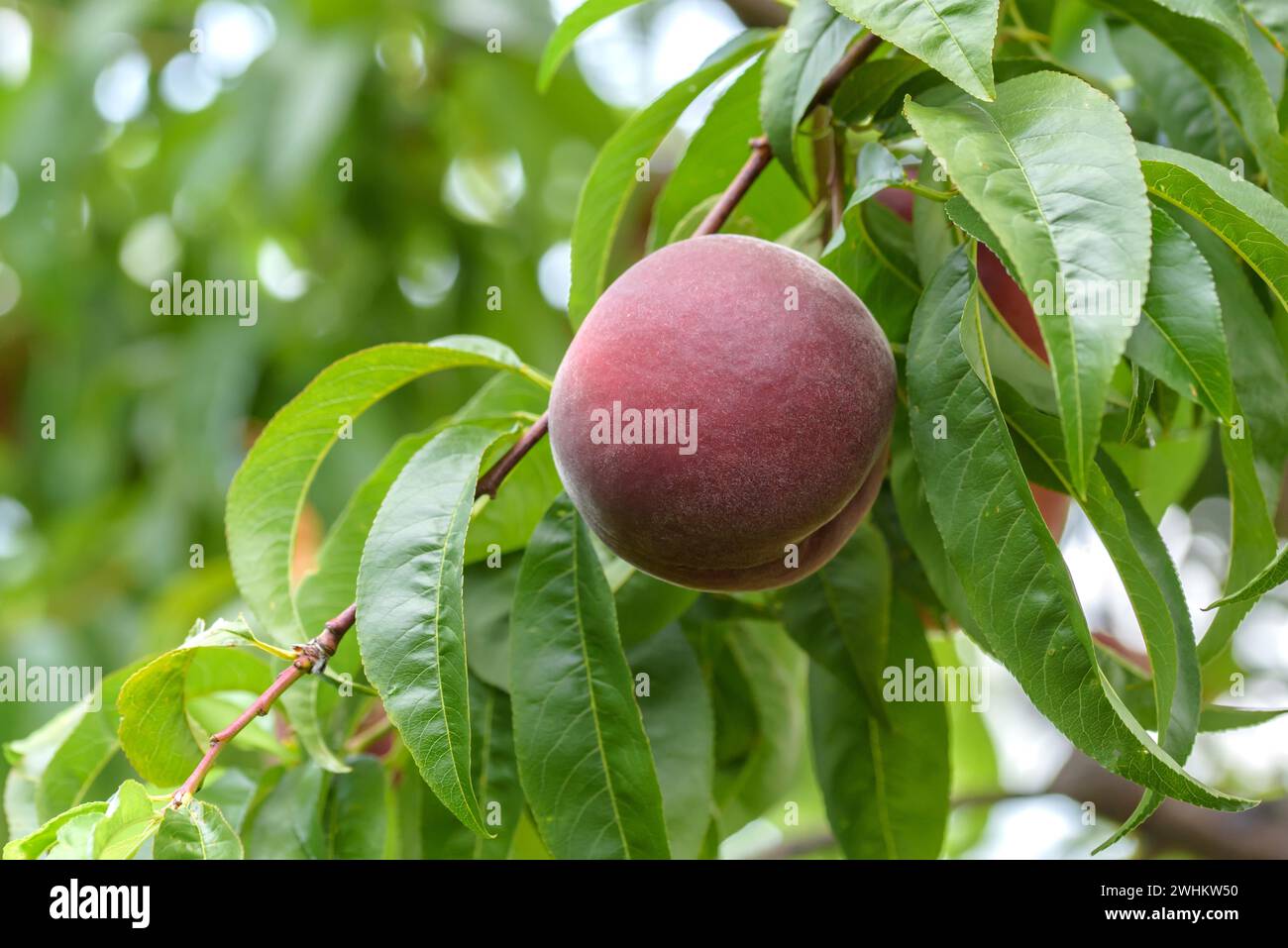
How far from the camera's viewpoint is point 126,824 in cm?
72

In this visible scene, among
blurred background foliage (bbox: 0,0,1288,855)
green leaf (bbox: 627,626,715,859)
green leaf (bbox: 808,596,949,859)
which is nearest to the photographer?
green leaf (bbox: 627,626,715,859)

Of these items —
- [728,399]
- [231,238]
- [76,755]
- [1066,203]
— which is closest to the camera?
[1066,203]

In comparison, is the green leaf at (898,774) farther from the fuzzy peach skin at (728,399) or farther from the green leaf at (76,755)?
the green leaf at (76,755)

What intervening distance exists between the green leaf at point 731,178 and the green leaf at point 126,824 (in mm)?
568

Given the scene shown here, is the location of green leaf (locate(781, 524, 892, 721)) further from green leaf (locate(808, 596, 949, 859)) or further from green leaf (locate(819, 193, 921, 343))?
green leaf (locate(819, 193, 921, 343))

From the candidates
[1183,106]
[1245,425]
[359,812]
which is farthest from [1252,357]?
[359,812]

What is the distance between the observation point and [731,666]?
3.80ft

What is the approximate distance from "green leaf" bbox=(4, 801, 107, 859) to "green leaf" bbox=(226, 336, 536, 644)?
20 cm

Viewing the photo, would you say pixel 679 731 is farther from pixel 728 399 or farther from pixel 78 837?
pixel 78 837

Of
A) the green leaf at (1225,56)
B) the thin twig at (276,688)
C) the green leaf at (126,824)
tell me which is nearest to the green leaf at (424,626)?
the thin twig at (276,688)

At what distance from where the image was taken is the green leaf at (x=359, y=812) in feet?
3.24

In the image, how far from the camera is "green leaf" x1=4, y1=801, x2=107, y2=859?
74 centimetres

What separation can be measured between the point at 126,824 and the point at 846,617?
550 mm

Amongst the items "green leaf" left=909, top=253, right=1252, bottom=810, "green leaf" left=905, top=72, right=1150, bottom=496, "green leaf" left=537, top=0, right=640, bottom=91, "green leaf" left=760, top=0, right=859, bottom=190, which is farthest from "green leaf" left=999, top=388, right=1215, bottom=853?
"green leaf" left=537, top=0, right=640, bottom=91
